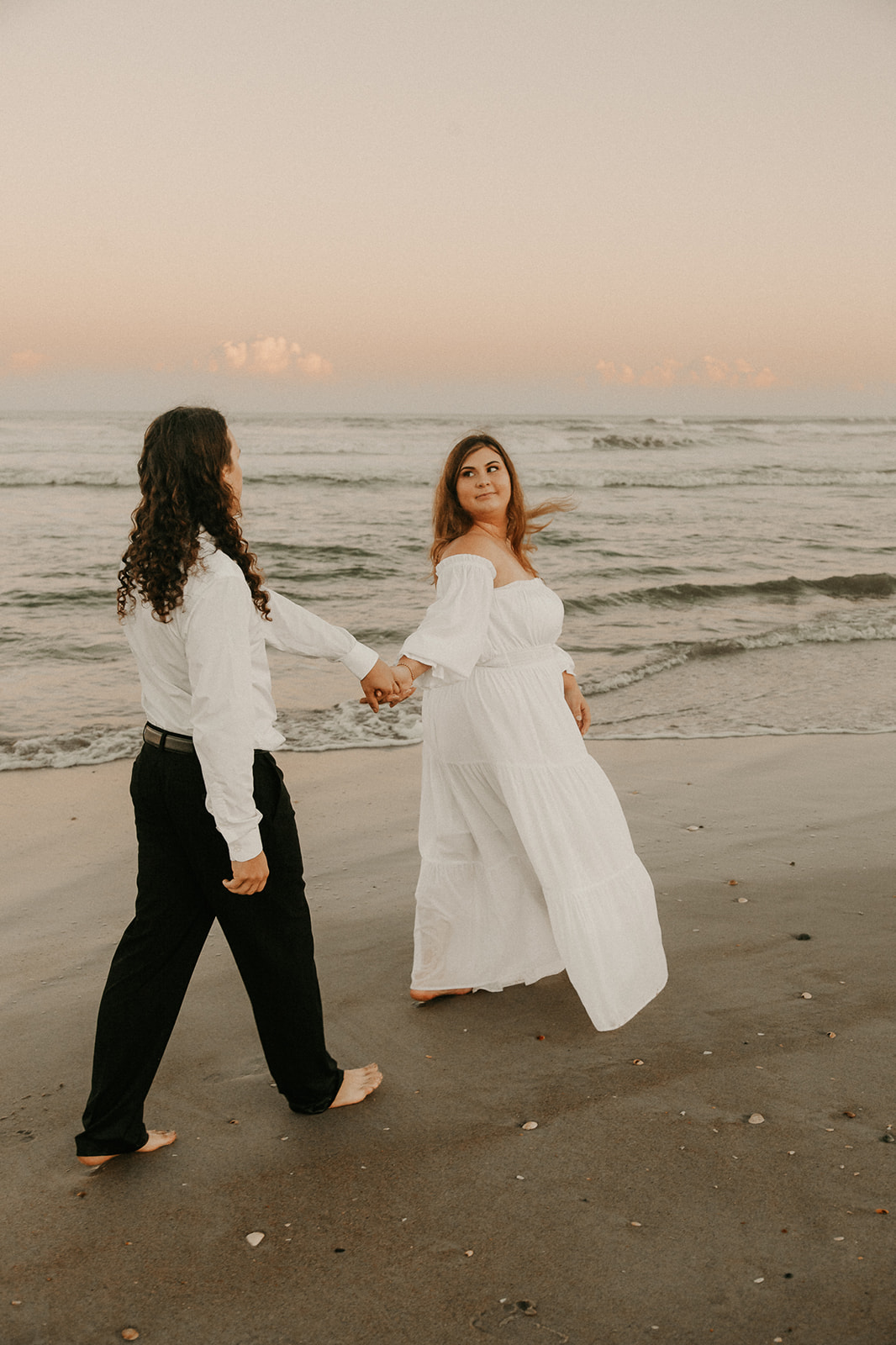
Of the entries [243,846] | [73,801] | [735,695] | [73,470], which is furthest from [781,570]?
[73,470]

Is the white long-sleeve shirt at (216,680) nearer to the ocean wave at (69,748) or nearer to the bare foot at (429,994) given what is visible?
the bare foot at (429,994)

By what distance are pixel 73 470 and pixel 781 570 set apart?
1674 cm

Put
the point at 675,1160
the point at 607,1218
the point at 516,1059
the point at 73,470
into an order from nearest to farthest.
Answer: the point at 607,1218
the point at 675,1160
the point at 516,1059
the point at 73,470

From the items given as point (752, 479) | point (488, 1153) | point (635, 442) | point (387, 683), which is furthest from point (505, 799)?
point (635, 442)

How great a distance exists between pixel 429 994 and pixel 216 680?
159cm

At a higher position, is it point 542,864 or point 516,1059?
point 542,864

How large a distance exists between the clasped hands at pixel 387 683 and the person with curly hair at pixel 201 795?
0.18m

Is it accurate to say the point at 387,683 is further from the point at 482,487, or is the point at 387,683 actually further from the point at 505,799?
the point at 482,487

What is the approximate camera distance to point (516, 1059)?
2986 millimetres

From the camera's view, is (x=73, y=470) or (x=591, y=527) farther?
(x=73, y=470)

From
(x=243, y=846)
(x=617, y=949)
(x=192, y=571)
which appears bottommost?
(x=617, y=949)

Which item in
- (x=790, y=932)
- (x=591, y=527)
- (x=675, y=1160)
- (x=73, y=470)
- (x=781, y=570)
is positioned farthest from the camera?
(x=73, y=470)

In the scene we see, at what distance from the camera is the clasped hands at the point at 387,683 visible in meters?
2.93

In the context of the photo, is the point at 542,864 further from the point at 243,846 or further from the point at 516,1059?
the point at 243,846
